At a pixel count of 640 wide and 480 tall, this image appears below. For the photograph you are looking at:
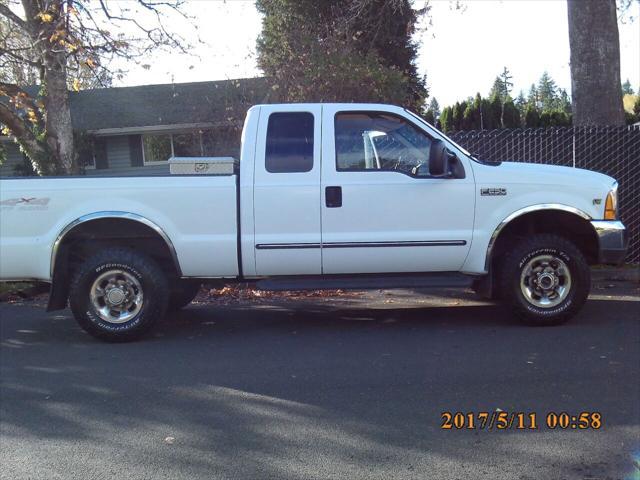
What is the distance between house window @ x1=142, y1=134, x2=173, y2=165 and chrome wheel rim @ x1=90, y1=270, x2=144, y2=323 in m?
17.2

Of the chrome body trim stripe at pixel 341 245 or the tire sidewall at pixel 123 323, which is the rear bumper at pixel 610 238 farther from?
the tire sidewall at pixel 123 323

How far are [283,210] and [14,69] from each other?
29.1ft

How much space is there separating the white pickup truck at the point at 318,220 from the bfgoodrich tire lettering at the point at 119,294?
1 centimetres

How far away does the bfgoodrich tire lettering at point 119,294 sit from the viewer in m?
6.26

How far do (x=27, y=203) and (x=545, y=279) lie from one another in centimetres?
522

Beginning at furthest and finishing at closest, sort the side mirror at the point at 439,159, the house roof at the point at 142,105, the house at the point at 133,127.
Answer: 1. the house roof at the point at 142,105
2. the house at the point at 133,127
3. the side mirror at the point at 439,159

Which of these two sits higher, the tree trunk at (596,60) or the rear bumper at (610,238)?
the tree trunk at (596,60)

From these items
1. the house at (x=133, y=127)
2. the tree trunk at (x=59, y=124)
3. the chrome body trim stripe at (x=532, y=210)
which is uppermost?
the house at (x=133, y=127)

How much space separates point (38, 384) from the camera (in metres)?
5.28

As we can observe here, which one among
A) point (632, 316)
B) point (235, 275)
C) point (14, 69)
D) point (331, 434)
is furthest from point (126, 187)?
point (14, 69)

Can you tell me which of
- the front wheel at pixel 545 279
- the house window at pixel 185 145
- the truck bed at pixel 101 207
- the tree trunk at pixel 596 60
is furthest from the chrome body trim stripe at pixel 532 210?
the house window at pixel 185 145
